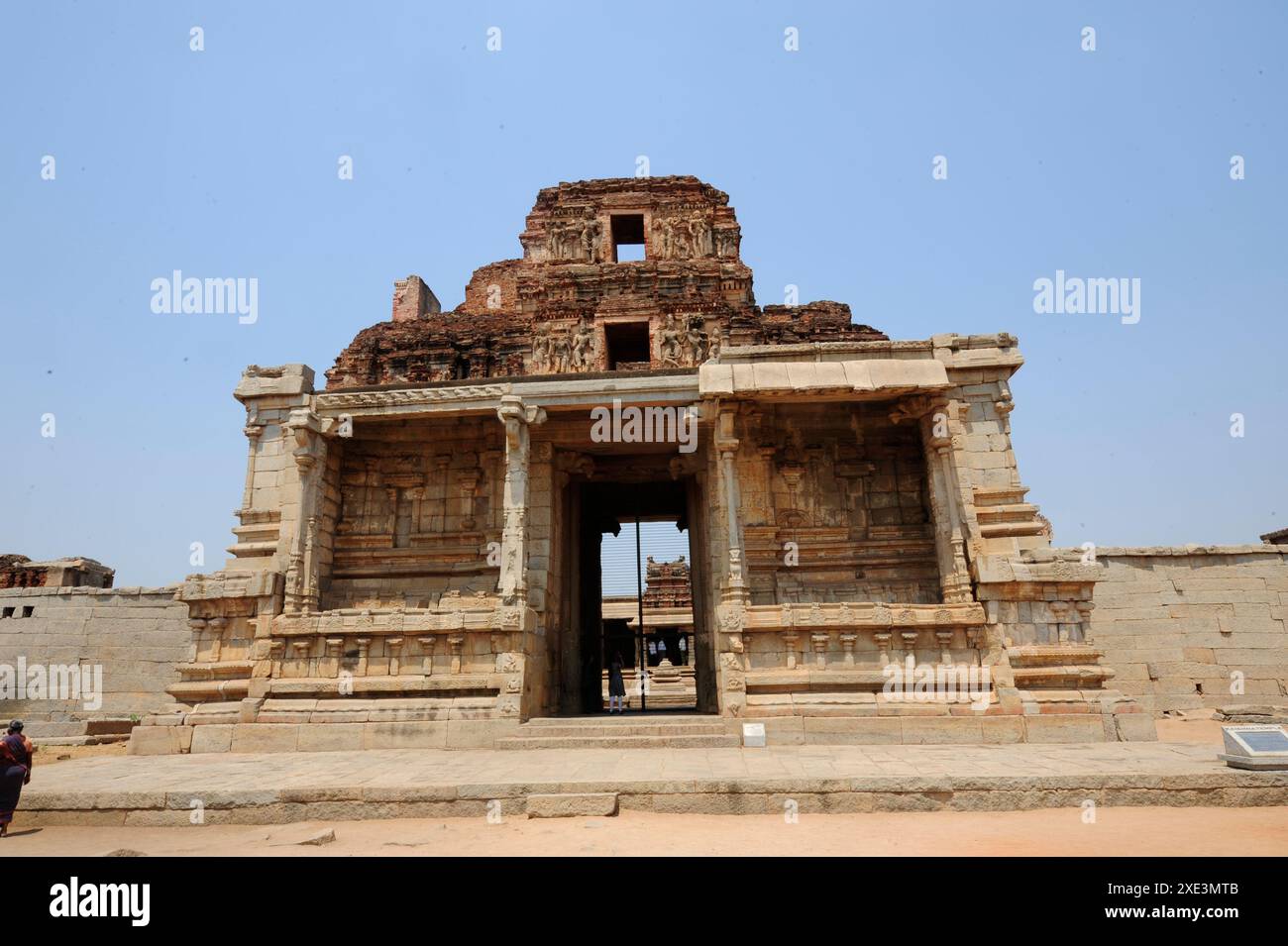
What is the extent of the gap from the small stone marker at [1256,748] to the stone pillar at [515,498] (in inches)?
380

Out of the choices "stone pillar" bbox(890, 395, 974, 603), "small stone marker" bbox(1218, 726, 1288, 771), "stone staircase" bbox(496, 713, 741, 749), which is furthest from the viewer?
"stone pillar" bbox(890, 395, 974, 603)

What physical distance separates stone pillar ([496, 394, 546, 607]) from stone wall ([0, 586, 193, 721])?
37.8ft

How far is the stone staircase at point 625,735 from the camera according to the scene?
35.5 ft

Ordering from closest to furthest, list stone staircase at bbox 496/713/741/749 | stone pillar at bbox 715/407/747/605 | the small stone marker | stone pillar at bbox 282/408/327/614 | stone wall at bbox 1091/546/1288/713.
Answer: the small stone marker → stone staircase at bbox 496/713/741/749 → stone pillar at bbox 715/407/747/605 → stone pillar at bbox 282/408/327/614 → stone wall at bbox 1091/546/1288/713

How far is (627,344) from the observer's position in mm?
22953

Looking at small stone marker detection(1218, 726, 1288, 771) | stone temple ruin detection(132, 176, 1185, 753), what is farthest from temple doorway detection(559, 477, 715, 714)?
small stone marker detection(1218, 726, 1288, 771)

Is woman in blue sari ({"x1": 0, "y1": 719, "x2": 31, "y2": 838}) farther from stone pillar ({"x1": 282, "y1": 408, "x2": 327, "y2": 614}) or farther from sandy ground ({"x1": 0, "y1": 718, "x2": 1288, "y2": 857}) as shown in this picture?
stone pillar ({"x1": 282, "y1": 408, "x2": 327, "y2": 614})

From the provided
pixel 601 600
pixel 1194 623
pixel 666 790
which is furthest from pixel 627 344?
pixel 666 790

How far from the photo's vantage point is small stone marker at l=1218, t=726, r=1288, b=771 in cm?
708

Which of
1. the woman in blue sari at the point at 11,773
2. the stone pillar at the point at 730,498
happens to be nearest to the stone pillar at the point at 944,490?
the stone pillar at the point at 730,498

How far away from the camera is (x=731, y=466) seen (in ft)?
42.1

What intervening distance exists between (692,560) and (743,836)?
989 centimetres

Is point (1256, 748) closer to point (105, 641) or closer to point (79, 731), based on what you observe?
point (79, 731)

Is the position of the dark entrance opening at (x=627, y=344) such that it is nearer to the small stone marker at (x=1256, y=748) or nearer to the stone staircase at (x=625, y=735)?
the stone staircase at (x=625, y=735)
